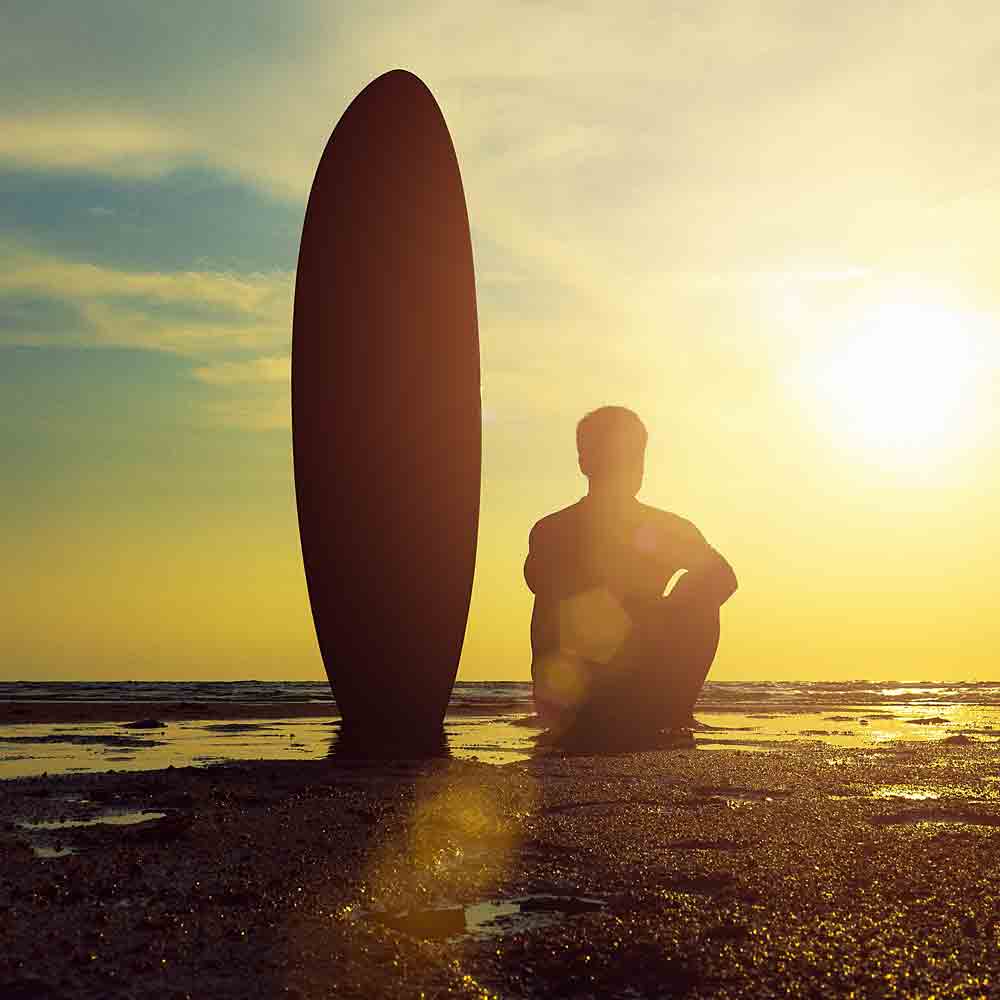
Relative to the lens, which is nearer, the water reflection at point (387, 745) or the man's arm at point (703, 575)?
the water reflection at point (387, 745)

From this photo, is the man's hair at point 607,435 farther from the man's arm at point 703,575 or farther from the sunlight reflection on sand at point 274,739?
the sunlight reflection on sand at point 274,739

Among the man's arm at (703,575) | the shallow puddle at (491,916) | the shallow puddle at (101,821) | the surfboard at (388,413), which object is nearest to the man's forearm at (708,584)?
the man's arm at (703,575)

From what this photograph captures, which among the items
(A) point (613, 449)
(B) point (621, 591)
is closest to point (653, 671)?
(B) point (621, 591)

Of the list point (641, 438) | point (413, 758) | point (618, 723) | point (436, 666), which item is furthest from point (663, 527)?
point (413, 758)

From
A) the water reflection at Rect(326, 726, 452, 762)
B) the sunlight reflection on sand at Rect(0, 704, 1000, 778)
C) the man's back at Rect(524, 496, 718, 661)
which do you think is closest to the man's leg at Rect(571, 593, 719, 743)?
the man's back at Rect(524, 496, 718, 661)

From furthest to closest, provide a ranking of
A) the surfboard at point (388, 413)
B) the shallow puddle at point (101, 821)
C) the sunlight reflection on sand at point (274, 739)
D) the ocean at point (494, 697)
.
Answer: the ocean at point (494, 697), the sunlight reflection on sand at point (274, 739), the surfboard at point (388, 413), the shallow puddle at point (101, 821)

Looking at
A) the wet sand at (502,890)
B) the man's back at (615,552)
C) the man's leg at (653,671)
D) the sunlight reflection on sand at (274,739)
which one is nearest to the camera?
the wet sand at (502,890)

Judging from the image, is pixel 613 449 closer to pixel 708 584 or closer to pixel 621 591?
pixel 621 591

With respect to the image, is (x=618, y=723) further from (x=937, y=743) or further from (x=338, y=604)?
(x=937, y=743)

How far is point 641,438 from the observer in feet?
31.9

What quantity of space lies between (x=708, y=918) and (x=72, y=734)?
11428mm

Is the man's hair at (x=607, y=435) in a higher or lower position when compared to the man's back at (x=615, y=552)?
higher

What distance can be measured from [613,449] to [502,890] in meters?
6.21

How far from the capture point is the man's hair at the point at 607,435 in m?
9.58
